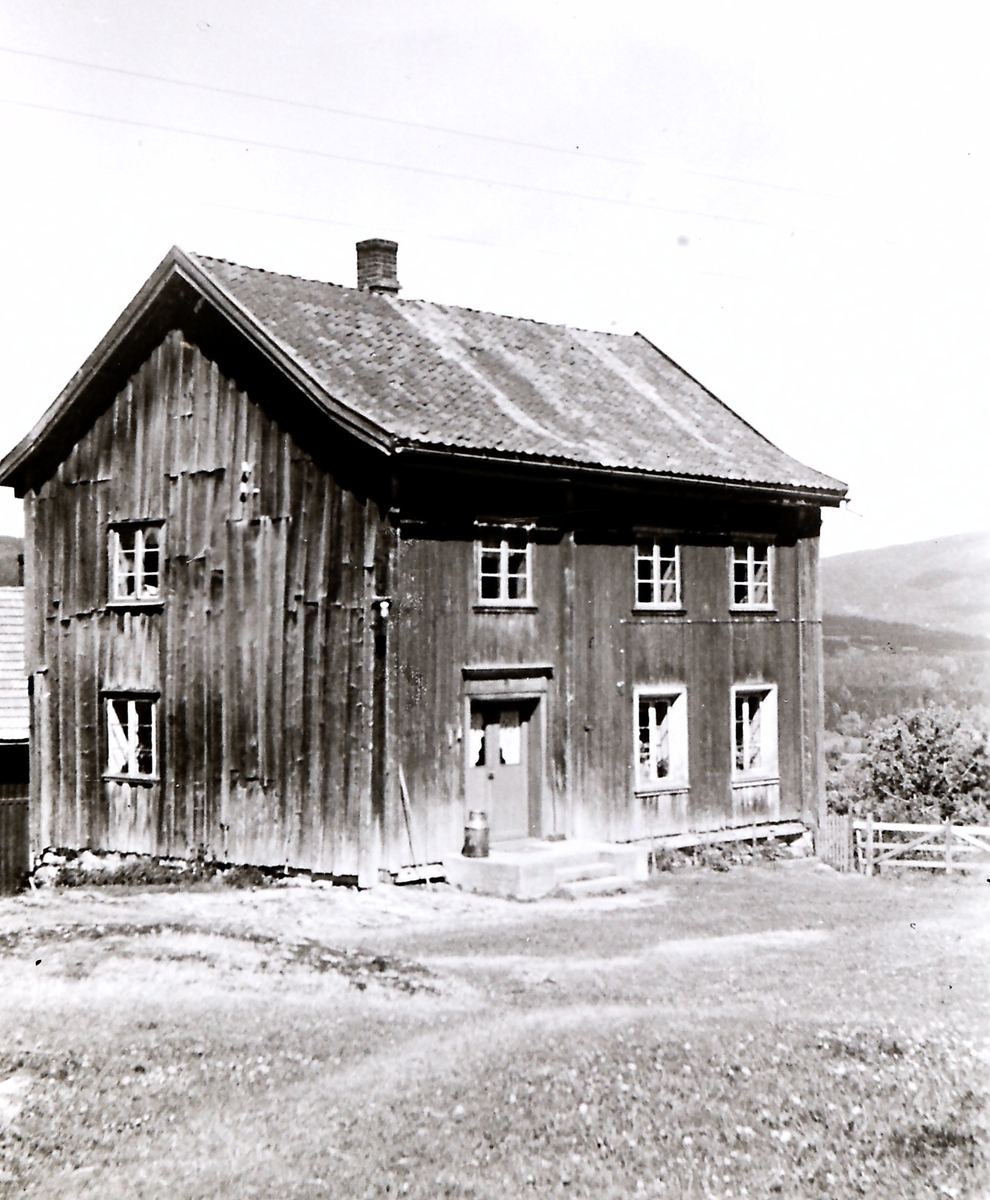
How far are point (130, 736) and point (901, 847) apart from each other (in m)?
12.1

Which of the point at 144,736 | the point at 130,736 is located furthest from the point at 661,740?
the point at 130,736

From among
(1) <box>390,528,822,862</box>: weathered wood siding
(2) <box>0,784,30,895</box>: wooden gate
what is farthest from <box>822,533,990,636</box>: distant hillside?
(2) <box>0,784,30,895</box>: wooden gate

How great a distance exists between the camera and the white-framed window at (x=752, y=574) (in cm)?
2248

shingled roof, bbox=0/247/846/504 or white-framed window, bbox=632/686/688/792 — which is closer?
shingled roof, bbox=0/247/846/504

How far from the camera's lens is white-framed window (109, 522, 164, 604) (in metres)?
20.2

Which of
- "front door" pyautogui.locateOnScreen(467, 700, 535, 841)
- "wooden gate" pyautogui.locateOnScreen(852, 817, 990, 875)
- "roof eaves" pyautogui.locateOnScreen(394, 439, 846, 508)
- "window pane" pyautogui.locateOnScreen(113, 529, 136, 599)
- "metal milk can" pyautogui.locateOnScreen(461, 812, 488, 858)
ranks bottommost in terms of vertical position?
"wooden gate" pyautogui.locateOnScreen(852, 817, 990, 875)

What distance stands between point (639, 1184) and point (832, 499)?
53.0ft

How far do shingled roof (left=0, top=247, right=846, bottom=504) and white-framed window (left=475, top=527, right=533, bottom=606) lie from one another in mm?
1233

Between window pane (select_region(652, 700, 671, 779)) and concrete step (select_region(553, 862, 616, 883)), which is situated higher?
window pane (select_region(652, 700, 671, 779))

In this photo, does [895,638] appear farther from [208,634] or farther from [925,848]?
[208,634]

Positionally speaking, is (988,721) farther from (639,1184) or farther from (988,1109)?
(639,1184)

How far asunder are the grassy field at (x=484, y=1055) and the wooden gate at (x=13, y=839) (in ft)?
20.6

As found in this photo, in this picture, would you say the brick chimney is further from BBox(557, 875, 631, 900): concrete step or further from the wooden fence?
the wooden fence

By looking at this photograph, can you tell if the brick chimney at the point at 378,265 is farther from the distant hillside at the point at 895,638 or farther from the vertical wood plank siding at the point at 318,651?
the distant hillside at the point at 895,638
